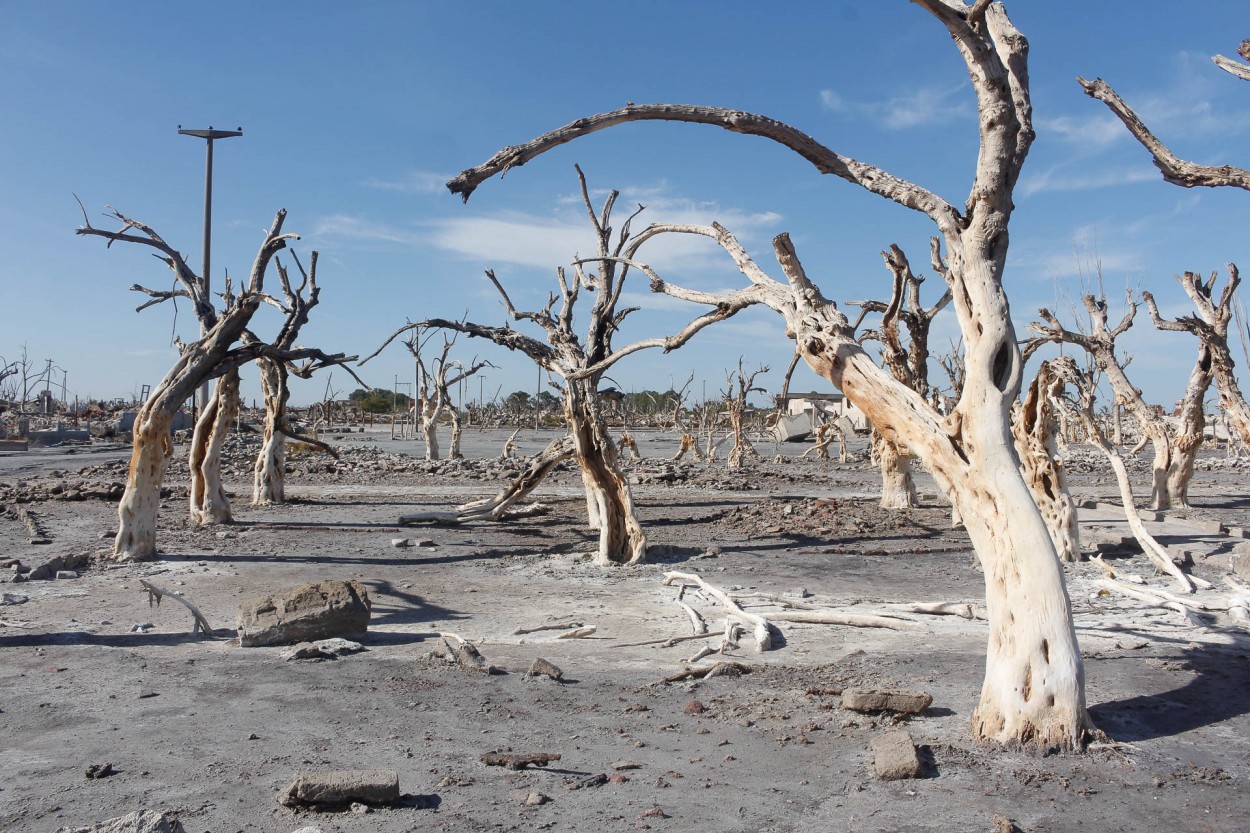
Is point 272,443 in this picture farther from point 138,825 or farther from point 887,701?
point 138,825

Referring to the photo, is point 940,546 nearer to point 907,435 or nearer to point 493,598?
point 493,598

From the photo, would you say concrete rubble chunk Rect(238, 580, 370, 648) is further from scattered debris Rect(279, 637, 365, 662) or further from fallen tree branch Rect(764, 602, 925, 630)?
fallen tree branch Rect(764, 602, 925, 630)

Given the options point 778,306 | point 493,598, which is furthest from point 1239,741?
point 493,598

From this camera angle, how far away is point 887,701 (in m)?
4.86

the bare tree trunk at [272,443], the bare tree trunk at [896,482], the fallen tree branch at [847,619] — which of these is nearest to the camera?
the fallen tree branch at [847,619]

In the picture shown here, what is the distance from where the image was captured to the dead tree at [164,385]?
1002 centimetres

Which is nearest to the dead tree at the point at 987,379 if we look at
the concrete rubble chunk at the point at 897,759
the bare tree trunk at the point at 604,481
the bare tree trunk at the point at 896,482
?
the concrete rubble chunk at the point at 897,759

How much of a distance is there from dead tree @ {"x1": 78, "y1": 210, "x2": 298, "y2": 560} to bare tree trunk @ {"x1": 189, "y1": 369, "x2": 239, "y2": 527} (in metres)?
1.55

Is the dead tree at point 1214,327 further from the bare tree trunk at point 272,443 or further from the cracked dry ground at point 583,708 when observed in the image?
the bare tree trunk at point 272,443

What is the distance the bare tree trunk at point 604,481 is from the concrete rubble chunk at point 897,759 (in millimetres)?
6091

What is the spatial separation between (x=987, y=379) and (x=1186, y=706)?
2.12 metres

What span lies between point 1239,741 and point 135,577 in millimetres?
9219

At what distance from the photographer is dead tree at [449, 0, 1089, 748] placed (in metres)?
4.20

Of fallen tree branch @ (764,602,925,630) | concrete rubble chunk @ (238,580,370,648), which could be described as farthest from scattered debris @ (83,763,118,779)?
fallen tree branch @ (764,602,925,630)
